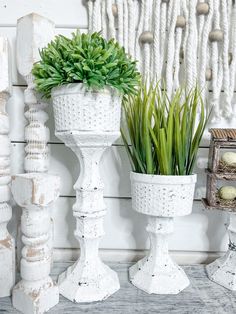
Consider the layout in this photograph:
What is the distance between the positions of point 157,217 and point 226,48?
45 centimetres

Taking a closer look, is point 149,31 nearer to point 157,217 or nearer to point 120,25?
point 120,25

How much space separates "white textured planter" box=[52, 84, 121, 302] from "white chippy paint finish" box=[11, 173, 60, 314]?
8 cm

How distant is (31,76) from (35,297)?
46 cm

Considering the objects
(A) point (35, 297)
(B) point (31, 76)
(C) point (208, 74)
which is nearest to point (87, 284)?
(A) point (35, 297)

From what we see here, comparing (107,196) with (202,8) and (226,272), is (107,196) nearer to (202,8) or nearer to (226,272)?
(226,272)

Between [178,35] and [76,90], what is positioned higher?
[178,35]

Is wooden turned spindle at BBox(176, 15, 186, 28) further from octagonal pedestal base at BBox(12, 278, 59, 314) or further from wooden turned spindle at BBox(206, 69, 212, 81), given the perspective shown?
octagonal pedestal base at BBox(12, 278, 59, 314)

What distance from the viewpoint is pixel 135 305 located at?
1.91ft

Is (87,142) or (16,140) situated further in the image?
(16,140)

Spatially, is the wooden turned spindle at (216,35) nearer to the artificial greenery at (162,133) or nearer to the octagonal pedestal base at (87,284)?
the artificial greenery at (162,133)

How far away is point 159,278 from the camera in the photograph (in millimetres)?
633

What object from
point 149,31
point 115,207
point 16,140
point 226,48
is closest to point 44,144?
point 16,140

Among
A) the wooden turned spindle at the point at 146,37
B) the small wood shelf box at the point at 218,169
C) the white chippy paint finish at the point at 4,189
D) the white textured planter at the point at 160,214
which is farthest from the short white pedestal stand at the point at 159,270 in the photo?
the wooden turned spindle at the point at 146,37

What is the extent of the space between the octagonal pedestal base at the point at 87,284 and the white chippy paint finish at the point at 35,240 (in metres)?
0.05
